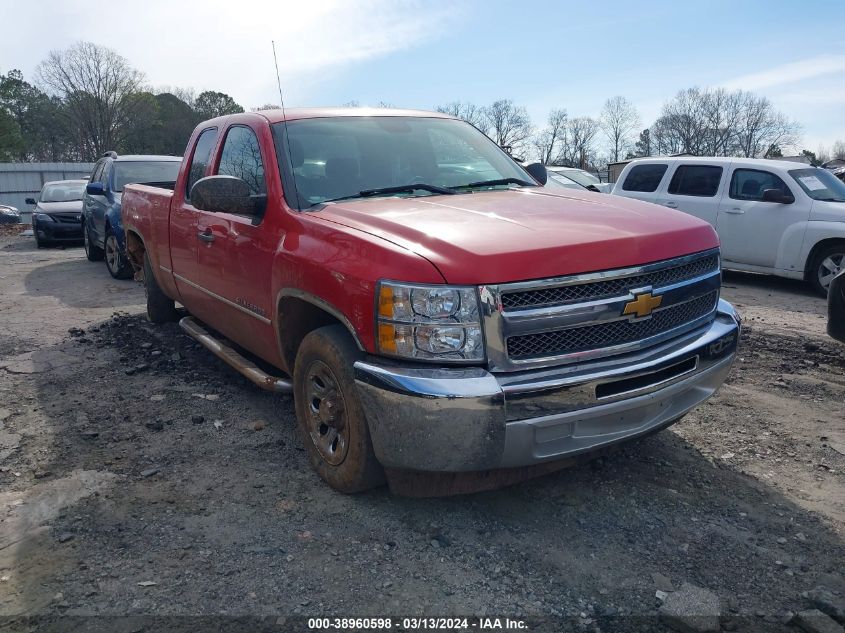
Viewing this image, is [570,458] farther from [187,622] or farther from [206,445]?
[206,445]

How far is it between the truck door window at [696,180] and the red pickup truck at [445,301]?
6506 mm

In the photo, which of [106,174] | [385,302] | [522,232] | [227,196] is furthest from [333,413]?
[106,174]

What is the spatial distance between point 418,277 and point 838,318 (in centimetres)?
382

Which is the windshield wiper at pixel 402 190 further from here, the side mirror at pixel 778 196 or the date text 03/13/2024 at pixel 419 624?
the side mirror at pixel 778 196

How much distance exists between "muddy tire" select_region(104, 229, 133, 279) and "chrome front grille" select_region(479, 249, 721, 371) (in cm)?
855

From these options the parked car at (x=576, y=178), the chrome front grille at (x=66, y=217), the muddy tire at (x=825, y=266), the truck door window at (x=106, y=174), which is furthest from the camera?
the chrome front grille at (x=66, y=217)

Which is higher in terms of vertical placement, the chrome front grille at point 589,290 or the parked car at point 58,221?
the chrome front grille at point 589,290

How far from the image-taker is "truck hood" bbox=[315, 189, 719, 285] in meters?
2.75

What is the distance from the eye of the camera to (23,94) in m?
54.2

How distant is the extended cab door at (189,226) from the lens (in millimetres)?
4902

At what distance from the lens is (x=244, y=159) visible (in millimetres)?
4340

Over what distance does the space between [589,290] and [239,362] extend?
2.50 meters

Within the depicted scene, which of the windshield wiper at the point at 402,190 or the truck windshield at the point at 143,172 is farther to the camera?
the truck windshield at the point at 143,172

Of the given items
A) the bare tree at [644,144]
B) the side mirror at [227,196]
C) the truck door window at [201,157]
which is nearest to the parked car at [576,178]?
the truck door window at [201,157]
